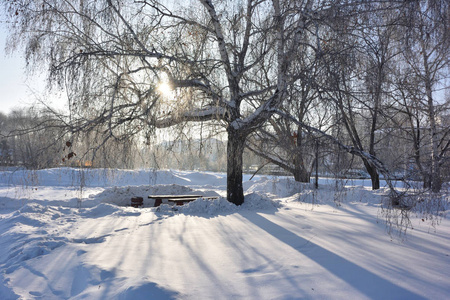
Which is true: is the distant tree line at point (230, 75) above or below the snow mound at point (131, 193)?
above

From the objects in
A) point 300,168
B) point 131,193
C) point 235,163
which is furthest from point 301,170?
point 131,193

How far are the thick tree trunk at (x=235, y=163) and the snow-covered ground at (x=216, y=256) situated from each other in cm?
115

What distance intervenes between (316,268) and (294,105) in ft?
11.9

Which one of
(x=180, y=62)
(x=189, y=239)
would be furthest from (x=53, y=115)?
(x=189, y=239)

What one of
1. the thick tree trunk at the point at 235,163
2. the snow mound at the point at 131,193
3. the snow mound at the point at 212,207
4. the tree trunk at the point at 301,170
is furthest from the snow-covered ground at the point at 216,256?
the snow mound at the point at 131,193

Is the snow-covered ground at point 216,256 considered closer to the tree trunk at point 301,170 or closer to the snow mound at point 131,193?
the tree trunk at point 301,170

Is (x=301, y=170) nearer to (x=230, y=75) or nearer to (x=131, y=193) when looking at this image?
(x=230, y=75)

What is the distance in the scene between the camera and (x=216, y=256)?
386 cm

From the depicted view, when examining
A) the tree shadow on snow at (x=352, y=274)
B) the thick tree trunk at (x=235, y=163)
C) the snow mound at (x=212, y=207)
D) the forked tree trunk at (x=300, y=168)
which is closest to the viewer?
the tree shadow on snow at (x=352, y=274)

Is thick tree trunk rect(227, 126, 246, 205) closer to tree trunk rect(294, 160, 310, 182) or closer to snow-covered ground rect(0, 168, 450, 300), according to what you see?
snow-covered ground rect(0, 168, 450, 300)

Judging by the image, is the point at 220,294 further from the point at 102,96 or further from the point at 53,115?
the point at 53,115

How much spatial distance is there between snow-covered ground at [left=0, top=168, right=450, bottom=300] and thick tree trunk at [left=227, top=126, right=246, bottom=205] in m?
1.15

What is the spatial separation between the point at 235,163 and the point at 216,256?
13.2ft

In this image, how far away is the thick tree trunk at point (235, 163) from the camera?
7.30 m
